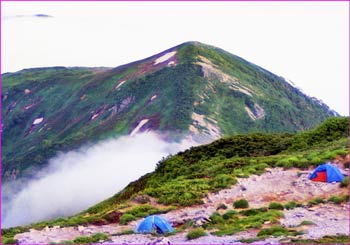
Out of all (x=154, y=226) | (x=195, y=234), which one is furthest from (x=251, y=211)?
(x=195, y=234)

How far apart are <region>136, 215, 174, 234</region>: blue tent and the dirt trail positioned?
1.84 feet

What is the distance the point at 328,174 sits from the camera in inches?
1457

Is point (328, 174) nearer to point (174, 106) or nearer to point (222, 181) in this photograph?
Answer: point (222, 181)

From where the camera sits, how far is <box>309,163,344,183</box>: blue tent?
1454 inches

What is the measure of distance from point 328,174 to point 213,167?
937 cm

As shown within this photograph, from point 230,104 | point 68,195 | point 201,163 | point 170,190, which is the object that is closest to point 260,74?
point 230,104

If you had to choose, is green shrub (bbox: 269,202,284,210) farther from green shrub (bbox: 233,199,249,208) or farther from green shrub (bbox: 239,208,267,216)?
green shrub (bbox: 233,199,249,208)

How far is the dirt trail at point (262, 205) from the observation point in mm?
28656

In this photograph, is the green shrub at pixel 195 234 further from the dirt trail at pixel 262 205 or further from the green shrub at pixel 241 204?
the green shrub at pixel 241 204

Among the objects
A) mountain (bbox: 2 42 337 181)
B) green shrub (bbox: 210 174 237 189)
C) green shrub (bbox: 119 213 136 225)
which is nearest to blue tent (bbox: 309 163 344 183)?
green shrub (bbox: 210 174 237 189)

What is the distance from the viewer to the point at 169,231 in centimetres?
3089

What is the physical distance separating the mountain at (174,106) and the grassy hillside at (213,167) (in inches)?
2648

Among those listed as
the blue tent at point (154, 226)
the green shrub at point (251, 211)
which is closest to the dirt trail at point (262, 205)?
the blue tent at point (154, 226)

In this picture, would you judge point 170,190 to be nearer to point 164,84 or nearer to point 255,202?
point 255,202
